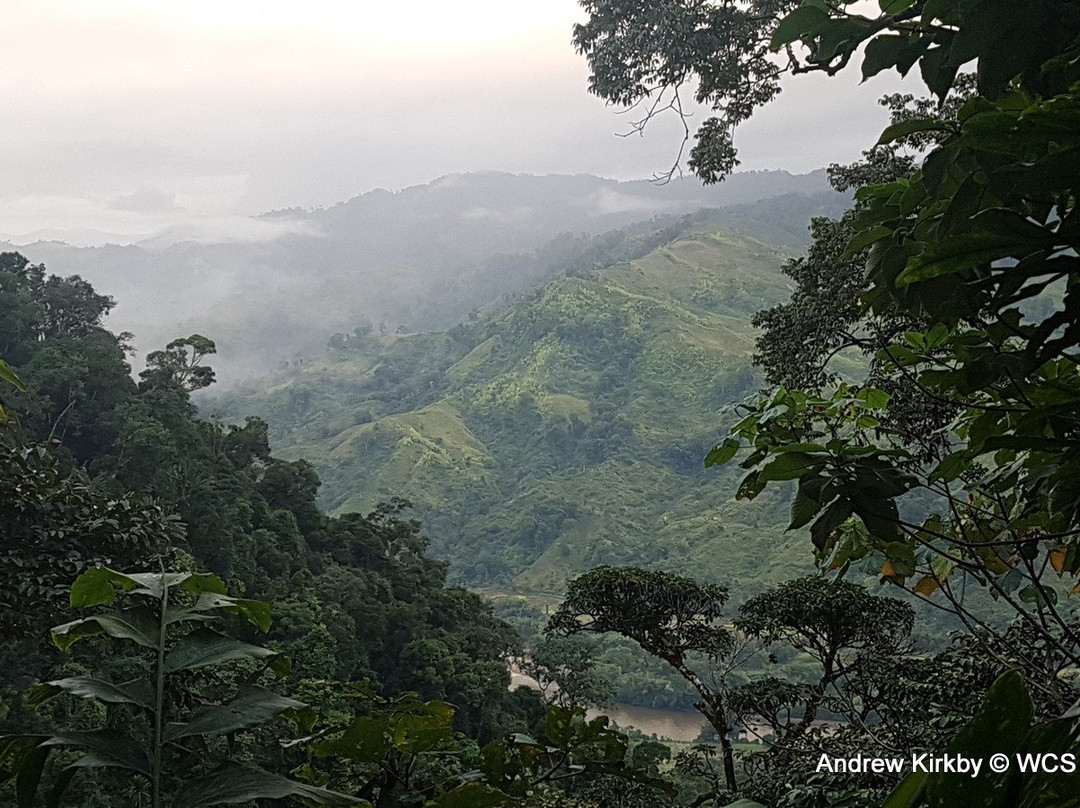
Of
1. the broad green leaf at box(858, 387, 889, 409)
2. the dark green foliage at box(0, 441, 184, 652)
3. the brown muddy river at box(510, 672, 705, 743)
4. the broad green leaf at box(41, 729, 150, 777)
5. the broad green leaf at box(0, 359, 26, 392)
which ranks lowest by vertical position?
the brown muddy river at box(510, 672, 705, 743)

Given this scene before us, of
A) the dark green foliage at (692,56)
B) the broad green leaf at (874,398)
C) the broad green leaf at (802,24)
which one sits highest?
the dark green foliage at (692,56)

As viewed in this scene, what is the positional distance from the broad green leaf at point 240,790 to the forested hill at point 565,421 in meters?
35.5

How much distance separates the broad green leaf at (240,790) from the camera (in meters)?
0.67

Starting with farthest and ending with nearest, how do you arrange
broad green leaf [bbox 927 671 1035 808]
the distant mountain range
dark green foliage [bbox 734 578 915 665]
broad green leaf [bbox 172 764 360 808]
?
the distant mountain range < dark green foliage [bbox 734 578 915 665] < broad green leaf [bbox 172 764 360 808] < broad green leaf [bbox 927 671 1035 808]

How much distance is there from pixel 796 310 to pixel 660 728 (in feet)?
88.2

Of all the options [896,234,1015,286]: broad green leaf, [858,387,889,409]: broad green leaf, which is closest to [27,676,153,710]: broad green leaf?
[896,234,1015,286]: broad green leaf

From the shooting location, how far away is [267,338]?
9744cm

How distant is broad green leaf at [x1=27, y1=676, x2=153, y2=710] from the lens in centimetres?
74

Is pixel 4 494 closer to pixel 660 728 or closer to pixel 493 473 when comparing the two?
pixel 660 728

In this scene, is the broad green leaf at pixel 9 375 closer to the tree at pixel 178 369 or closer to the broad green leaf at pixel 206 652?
the broad green leaf at pixel 206 652

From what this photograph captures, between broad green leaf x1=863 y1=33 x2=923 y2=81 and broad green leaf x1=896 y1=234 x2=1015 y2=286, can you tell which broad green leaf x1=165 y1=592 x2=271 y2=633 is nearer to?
Answer: broad green leaf x1=896 y1=234 x2=1015 y2=286

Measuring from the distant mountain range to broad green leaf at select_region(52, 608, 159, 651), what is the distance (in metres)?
82.3

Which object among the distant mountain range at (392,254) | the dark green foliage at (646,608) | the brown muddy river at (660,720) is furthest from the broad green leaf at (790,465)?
the distant mountain range at (392,254)

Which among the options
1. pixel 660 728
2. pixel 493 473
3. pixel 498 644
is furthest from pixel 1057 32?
pixel 493 473
